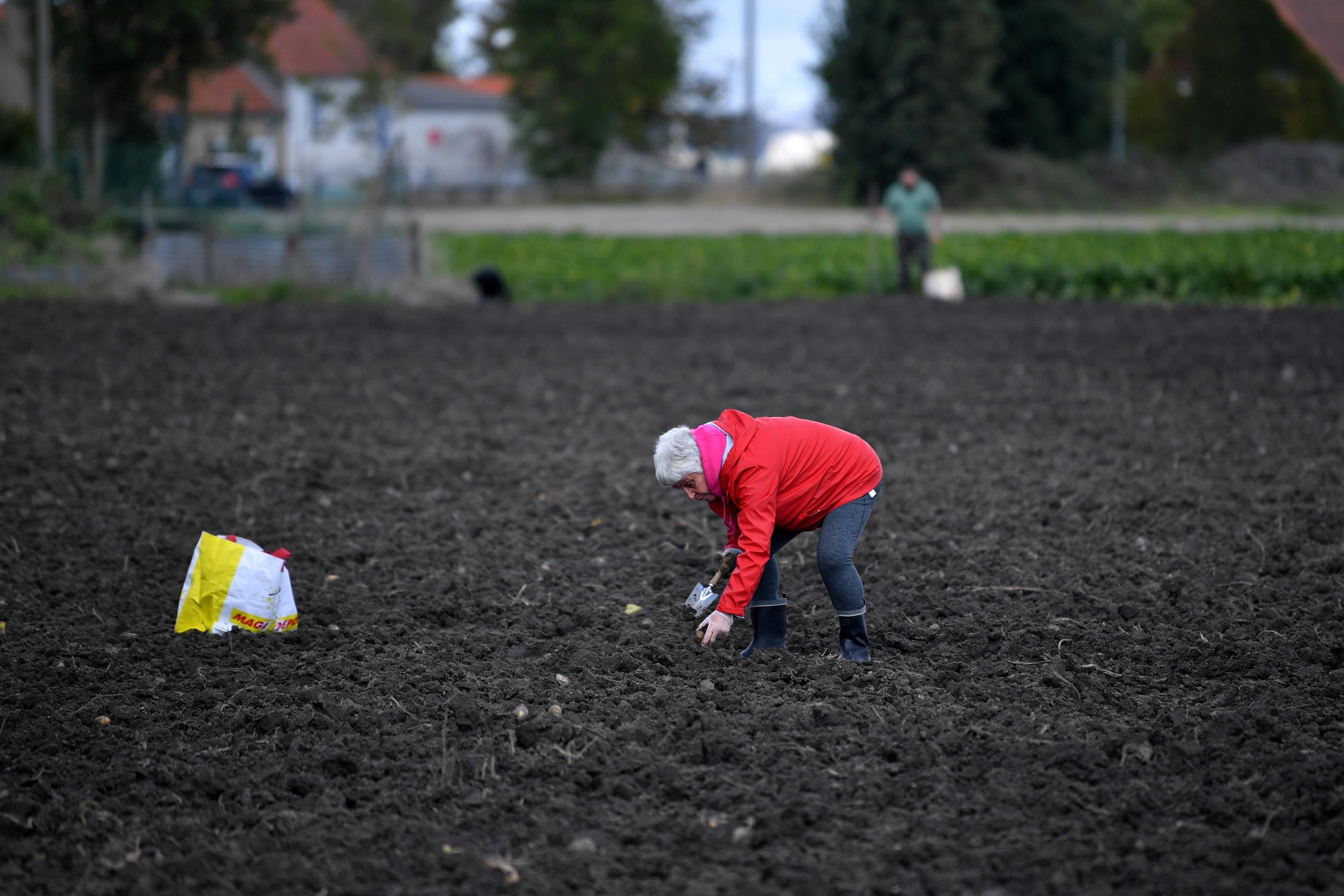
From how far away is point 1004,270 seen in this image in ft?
59.9

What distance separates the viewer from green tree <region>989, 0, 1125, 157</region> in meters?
47.7

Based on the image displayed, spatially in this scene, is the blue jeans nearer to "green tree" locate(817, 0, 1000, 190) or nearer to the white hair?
the white hair

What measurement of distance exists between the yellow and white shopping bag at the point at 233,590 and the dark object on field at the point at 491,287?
12.0 metres

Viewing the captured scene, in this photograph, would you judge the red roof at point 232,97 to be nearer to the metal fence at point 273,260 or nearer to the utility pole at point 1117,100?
the metal fence at point 273,260

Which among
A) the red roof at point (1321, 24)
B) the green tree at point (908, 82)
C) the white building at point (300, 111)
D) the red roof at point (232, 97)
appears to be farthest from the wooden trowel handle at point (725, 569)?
the red roof at point (232, 97)

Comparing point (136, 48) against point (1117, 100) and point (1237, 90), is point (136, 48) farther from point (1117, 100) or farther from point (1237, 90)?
point (1237, 90)

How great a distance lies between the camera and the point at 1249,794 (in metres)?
4.11

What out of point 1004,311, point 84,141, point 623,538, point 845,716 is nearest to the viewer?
point 845,716

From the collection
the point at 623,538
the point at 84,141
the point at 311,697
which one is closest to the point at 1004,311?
the point at 623,538

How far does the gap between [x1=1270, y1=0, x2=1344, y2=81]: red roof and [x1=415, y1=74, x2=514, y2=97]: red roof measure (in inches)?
1827

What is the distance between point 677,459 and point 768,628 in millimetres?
1159

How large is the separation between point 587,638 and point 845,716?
1355mm

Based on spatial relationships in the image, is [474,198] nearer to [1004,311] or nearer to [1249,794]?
[1004,311]

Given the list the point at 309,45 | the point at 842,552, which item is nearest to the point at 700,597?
the point at 842,552
